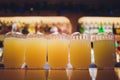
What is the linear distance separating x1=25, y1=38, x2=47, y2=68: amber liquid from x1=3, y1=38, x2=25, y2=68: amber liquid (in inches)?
2.7

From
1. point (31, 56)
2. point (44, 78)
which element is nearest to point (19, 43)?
point (31, 56)

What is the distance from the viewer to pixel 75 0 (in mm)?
4160

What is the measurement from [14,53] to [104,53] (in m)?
1.05

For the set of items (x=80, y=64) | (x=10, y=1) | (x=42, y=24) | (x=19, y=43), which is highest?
(x=10, y=1)

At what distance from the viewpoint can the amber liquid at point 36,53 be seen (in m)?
2.51

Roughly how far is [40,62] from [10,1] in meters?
1.99

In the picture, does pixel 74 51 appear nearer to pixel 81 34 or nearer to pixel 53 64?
pixel 53 64

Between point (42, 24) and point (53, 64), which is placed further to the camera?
point (42, 24)

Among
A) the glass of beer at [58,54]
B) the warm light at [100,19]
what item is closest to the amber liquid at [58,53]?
the glass of beer at [58,54]

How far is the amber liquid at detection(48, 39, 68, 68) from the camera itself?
2.53m

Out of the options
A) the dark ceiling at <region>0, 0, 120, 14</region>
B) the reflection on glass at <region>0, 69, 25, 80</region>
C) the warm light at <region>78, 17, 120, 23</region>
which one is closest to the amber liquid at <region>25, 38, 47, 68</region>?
the reflection on glass at <region>0, 69, 25, 80</region>

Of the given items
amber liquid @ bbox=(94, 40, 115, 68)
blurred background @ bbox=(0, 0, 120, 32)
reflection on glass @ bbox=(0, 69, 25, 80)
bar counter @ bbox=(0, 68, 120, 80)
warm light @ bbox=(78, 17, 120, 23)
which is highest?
blurred background @ bbox=(0, 0, 120, 32)

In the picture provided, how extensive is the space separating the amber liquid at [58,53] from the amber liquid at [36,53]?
2.9 inches

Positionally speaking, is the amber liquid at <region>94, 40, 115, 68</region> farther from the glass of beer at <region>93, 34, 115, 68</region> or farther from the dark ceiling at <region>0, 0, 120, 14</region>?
the dark ceiling at <region>0, 0, 120, 14</region>
